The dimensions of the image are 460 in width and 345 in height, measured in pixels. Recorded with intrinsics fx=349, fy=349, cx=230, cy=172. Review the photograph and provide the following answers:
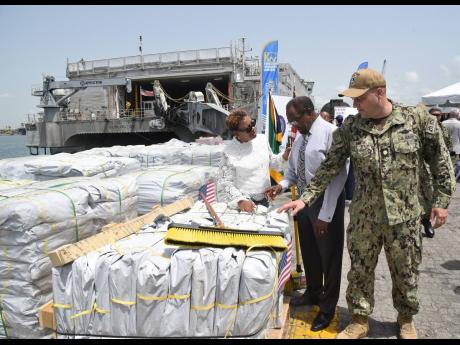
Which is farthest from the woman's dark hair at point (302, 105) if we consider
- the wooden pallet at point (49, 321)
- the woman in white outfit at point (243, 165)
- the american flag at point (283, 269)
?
the wooden pallet at point (49, 321)

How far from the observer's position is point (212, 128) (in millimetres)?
21734

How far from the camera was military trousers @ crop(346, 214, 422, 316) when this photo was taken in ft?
8.37

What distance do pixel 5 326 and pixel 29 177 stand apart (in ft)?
8.44

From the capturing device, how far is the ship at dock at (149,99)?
22.3 meters

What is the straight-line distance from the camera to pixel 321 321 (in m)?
2.98

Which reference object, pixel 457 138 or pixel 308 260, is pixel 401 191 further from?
pixel 457 138

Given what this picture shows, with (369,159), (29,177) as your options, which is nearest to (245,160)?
(369,159)

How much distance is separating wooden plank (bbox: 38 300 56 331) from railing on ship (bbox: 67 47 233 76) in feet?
105

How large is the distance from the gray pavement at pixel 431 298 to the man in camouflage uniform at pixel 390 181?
387 mm

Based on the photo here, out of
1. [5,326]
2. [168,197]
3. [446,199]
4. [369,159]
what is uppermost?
[369,159]

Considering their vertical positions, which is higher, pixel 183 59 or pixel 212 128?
pixel 183 59

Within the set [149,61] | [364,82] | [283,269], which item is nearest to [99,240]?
[283,269]

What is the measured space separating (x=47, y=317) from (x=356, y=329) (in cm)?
234

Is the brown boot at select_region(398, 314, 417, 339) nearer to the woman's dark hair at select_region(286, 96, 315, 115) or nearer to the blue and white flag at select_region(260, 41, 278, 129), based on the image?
the woman's dark hair at select_region(286, 96, 315, 115)
